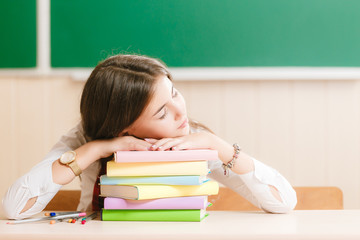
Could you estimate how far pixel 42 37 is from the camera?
224cm

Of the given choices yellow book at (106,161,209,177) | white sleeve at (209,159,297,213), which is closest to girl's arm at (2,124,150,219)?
yellow book at (106,161,209,177)

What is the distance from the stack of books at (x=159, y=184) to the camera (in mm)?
1121

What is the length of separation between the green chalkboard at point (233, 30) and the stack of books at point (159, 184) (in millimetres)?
1119

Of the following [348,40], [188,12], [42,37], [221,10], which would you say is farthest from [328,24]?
[42,37]

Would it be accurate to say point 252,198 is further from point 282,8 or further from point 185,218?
point 282,8

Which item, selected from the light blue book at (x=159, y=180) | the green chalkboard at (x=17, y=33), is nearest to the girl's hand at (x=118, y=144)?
the light blue book at (x=159, y=180)

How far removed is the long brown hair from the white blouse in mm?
157

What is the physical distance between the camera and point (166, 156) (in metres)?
1.12

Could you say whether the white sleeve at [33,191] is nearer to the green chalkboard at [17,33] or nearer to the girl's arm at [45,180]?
the girl's arm at [45,180]

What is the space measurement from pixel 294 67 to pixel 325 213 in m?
1.05

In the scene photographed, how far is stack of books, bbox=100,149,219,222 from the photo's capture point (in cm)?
112

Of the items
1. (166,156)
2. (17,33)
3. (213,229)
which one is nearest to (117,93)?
(166,156)

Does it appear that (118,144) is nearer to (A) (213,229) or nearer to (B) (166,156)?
(B) (166,156)

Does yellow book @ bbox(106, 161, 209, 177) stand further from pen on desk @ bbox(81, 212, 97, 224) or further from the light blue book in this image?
pen on desk @ bbox(81, 212, 97, 224)
